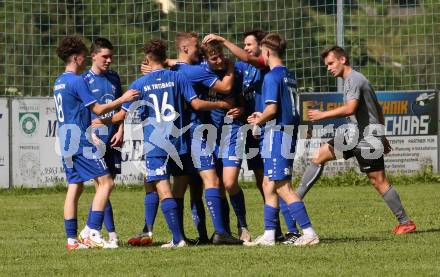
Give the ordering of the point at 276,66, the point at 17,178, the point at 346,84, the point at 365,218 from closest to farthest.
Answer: the point at 276,66
the point at 346,84
the point at 365,218
the point at 17,178

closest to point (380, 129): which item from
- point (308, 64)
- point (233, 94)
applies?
point (233, 94)

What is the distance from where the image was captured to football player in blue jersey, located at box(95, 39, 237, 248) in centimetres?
1071

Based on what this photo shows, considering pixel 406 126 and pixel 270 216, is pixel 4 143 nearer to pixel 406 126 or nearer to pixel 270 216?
pixel 406 126

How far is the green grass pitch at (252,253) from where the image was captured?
8.89 metres

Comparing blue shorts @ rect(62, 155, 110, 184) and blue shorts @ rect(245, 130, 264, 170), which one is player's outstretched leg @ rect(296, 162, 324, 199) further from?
blue shorts @ rect(62, 155, 110, 184)

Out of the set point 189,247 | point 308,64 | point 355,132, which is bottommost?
point 189,247

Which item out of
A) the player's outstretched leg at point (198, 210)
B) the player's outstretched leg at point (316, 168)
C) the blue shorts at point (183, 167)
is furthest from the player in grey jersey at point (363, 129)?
the blue shorts at point (183, 167)

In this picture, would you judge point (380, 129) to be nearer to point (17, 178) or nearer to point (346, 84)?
point (346, 84)

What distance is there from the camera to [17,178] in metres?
20.4

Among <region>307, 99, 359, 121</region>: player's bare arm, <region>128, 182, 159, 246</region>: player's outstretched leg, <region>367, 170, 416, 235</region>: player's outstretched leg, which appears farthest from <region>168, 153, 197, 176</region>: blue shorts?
<region>367, 170, 416, 235</region>: player's outstretched leg

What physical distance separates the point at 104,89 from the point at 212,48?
4.15 feet

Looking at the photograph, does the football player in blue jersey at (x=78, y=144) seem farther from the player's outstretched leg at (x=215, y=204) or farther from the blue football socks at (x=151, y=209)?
the player's outstretched leg at (x=215, y=204)

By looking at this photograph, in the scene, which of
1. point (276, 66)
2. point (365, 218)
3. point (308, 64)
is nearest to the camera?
point (276, 66)

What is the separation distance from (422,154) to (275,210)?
433 inches
